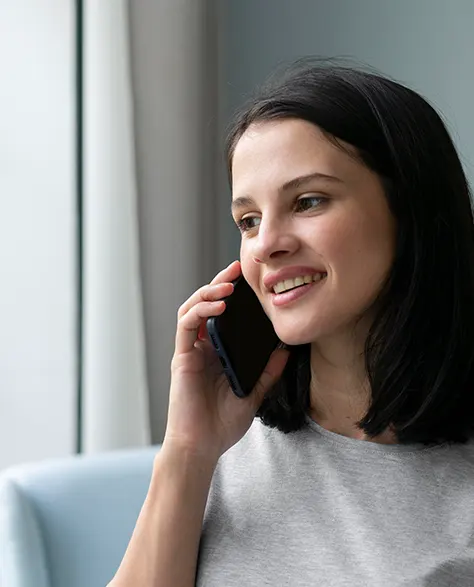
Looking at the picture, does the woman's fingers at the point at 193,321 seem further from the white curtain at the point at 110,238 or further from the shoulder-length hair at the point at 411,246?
the white curtain at the point at 110,238

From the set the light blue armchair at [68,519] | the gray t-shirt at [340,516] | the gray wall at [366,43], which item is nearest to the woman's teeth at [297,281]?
the gray t-shirt at [340,516]

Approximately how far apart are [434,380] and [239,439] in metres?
0.27

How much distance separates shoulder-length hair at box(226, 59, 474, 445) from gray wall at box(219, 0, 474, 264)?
1.04 metres

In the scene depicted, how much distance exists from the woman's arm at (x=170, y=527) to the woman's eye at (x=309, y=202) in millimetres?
347

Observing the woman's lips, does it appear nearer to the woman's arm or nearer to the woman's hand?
the woman's hand

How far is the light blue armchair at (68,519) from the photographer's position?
127 centimetres

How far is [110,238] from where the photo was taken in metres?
1.93

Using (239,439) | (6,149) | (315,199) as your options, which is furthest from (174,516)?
(6,149)

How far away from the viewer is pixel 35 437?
2037 millimetres

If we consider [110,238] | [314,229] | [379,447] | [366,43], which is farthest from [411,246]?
[366,43]

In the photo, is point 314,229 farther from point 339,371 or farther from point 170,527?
point 170,527

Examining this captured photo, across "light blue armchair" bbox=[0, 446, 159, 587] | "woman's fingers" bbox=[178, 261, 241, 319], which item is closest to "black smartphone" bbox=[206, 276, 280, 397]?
"woman's fingers" bbox=[178, 261, 241, 319]

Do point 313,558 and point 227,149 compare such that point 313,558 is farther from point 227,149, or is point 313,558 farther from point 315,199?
point 227,149

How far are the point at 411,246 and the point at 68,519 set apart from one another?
608 mm
